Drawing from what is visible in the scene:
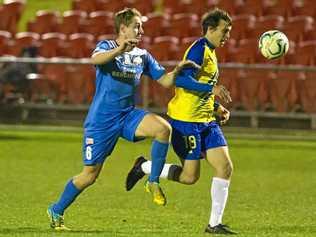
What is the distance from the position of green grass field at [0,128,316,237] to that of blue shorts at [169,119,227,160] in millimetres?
700

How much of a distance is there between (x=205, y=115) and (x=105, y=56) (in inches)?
49.6

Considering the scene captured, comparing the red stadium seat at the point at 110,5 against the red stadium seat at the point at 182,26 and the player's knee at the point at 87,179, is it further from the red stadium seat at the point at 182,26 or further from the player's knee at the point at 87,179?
the player's knee at the point at 87,179

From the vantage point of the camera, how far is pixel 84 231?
32.2ft

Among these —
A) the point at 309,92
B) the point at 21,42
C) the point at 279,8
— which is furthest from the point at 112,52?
the point at 279,8

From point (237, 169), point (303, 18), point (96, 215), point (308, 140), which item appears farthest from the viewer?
point (303, 18)

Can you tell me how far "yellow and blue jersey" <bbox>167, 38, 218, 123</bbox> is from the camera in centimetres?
1012

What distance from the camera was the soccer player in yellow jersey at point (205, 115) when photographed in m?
9.88

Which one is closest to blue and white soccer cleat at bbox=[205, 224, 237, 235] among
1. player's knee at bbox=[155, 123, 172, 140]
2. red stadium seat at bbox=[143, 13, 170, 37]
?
player's knee at bbox=[155, 123, 172, 140]

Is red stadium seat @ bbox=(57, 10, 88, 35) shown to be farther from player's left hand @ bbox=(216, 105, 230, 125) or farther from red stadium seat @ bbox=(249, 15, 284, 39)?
player's left hand @ bbox=(216, 105, 230, 125)

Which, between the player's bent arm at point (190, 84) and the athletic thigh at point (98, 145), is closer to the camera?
the athletic thigh at point (98, 145)

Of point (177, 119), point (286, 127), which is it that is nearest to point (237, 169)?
point (286, 127)

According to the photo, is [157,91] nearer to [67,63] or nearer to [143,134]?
[67,63]

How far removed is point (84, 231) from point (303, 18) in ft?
42.4

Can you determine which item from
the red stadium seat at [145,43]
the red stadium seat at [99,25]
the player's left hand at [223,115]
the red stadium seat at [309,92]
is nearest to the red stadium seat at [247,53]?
the red stadium seat at [145,43]
